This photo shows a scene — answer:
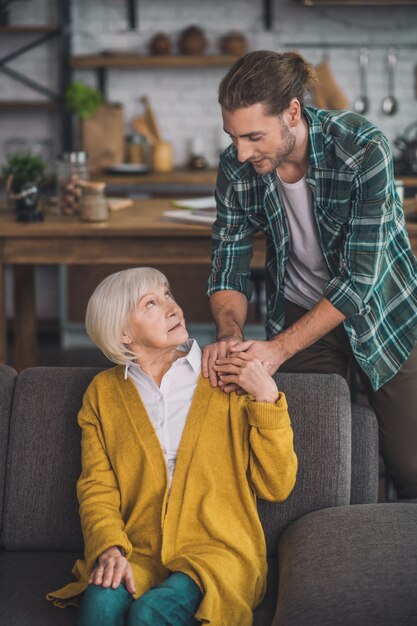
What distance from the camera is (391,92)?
557 cm

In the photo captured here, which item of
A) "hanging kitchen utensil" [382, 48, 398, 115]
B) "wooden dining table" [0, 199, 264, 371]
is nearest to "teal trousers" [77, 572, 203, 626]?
"wooden dining table" [0, 199, 264, 371]

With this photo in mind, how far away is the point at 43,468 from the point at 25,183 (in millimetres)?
1547

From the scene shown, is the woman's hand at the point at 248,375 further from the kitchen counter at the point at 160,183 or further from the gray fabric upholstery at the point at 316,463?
the kitchen counter at the point at 160,183

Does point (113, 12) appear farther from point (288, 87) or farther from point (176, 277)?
point (288, 87)

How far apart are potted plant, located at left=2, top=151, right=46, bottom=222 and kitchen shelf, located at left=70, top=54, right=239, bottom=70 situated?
6.89ft

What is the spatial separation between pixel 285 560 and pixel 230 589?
0.46ft

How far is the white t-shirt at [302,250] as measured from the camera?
2180 mm

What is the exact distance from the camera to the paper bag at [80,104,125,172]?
530 centimetres

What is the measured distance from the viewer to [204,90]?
563 centimetres

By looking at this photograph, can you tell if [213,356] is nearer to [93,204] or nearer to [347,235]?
[347,235]

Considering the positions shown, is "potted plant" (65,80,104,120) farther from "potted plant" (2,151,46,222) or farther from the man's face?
the man's face

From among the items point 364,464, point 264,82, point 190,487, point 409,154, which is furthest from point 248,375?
point 409,154

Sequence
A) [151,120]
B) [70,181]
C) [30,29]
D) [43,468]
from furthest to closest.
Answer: [151,120] < [30,29] < [70,181] < [43,468]

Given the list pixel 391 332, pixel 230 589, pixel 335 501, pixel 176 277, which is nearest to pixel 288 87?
pixel 391 332
